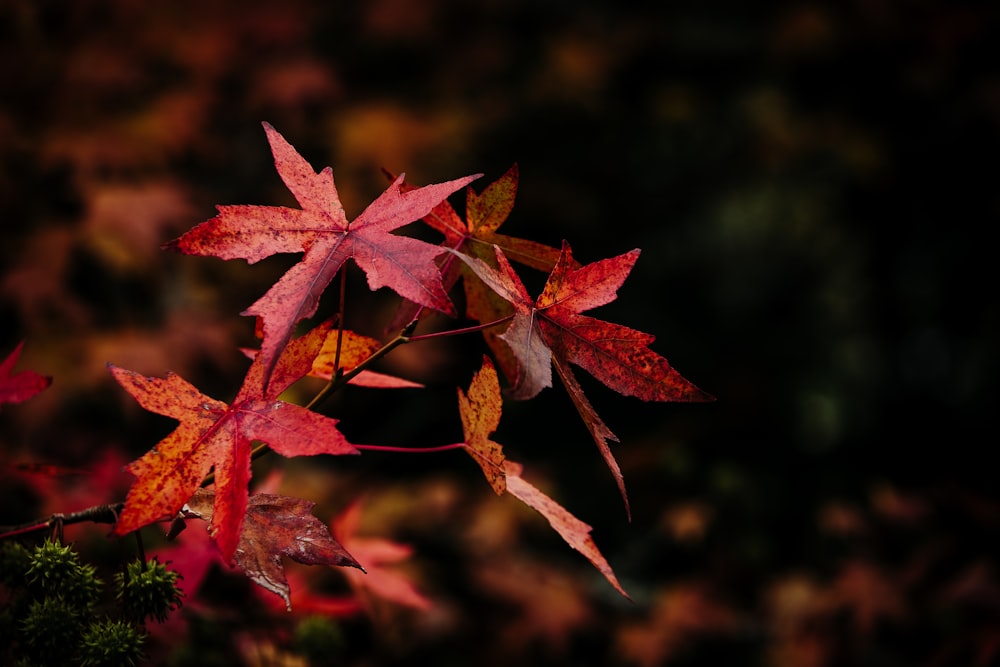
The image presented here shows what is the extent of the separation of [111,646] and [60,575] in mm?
73

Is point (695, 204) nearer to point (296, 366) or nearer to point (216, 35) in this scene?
point (216, 35)

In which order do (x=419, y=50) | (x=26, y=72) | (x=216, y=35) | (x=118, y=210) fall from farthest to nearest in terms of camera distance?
(x=419, y=50) → (x=216, y=35) → (x=26, y=72) → (x=118, y=210)

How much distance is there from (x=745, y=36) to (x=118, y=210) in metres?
3.03

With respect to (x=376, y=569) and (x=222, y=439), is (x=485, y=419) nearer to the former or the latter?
(x=222, y=439)

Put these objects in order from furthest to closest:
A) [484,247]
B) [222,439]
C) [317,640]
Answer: [317,640] < [484,247] < [222,439]

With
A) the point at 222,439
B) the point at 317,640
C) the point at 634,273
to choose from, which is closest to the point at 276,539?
the point at 222,439

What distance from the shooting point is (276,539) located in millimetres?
580

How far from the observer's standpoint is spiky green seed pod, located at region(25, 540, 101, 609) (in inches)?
23.3

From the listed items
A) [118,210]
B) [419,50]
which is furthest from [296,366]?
[419,50]

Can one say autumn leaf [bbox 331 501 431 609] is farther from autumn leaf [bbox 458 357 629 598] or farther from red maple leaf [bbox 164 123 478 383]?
red maple leaf [bbox 164 123 478 383]

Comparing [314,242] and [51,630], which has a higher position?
[314,242]

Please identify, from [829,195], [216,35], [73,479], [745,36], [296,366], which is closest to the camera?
[296,366]

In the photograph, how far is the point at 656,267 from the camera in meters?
3.89

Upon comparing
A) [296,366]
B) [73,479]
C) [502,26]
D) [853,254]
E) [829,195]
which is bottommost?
[853,254]
